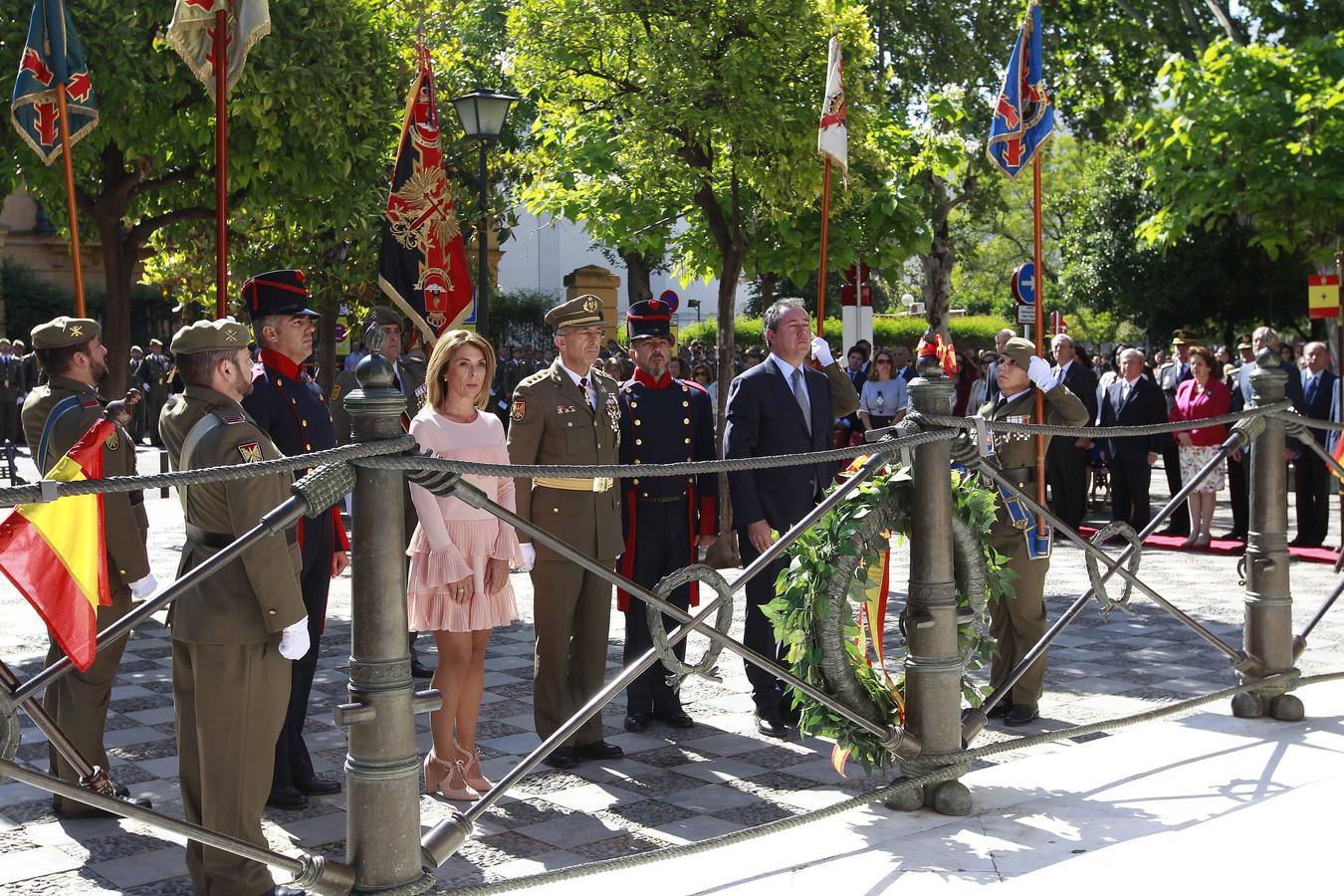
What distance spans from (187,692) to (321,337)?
1597 cm

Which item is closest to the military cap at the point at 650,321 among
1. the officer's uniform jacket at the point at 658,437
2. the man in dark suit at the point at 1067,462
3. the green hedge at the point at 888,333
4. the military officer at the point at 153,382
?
the officer's uniform jacket at the point at 658,437

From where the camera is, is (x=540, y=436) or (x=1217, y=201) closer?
(x=540, y=436)

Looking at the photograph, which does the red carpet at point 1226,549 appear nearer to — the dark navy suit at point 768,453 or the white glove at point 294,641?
the dark navy suit at point 768,453

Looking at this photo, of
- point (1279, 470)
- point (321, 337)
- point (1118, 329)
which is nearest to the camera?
point (1279, 470)

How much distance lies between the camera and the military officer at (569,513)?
6.44 meters

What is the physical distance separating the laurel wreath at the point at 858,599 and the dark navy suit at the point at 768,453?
6.95 feet

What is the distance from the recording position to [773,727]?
6.80 m

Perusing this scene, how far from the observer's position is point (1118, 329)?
203 feet

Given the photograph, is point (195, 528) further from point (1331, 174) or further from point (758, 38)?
point (1331, 174)

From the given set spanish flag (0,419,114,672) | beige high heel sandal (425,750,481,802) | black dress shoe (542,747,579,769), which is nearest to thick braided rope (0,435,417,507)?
spanish flag (0,419,114,672)

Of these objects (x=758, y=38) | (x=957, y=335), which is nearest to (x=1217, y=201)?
(x=758, y=38)

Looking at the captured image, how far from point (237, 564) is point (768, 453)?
12.0ft

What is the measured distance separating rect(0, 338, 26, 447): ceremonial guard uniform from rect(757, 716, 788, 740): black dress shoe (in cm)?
2403

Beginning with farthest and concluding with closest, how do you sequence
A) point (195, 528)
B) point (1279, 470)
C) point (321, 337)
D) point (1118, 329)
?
point (1118, 329) < point (321, 337) < point (1279, 470) < point (195, 528)
